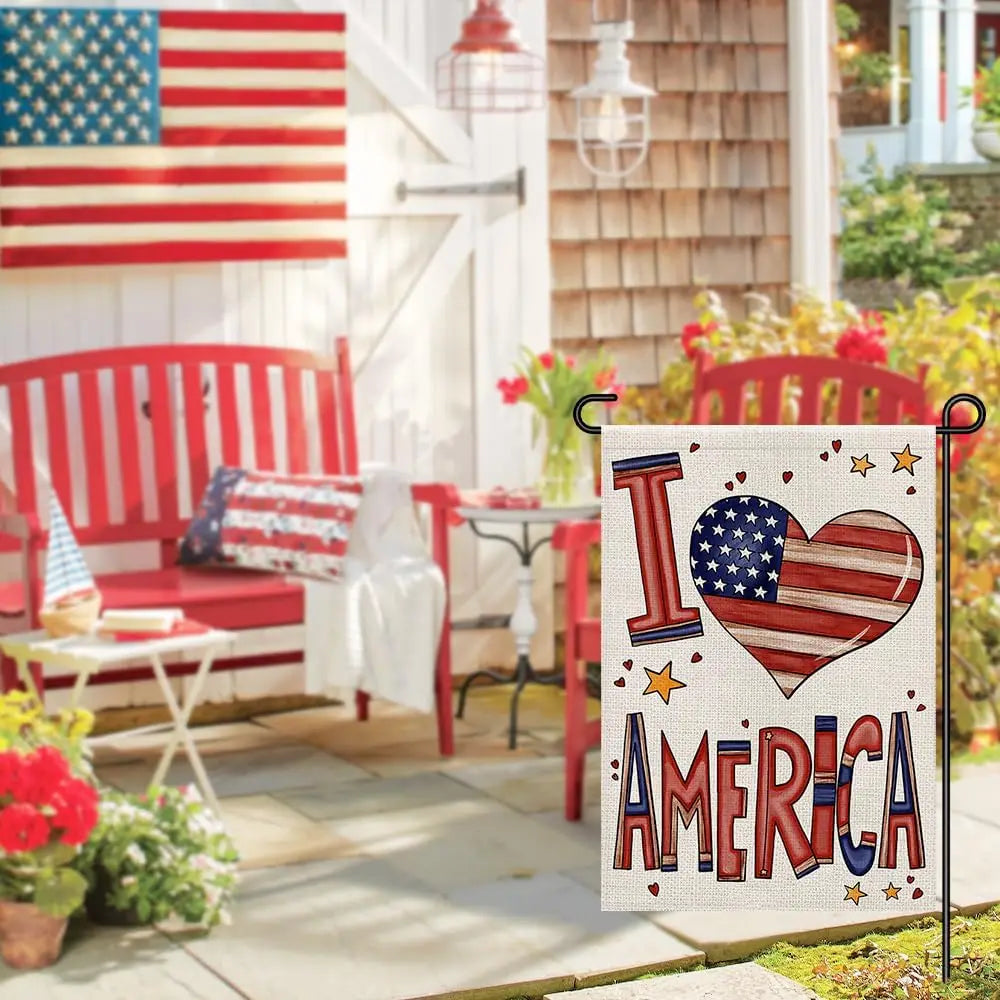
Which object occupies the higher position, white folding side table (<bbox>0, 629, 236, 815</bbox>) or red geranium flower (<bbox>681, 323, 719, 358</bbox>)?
red geranium flower (<bbox>681, 323, 719, 358</bbox>)

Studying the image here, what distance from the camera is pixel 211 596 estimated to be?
15.4ft

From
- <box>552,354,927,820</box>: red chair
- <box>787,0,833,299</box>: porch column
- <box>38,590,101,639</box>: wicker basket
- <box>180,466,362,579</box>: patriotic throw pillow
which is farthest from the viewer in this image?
<box>787,0,833,299</box>: porch column

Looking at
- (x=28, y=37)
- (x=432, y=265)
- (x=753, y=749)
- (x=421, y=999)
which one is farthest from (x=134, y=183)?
(x=753, y=749)

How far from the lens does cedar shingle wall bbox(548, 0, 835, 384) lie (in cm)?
588

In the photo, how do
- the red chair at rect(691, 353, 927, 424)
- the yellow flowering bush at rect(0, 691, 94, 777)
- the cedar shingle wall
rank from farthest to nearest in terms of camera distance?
the cedar shingle wall < the red chair at rect(691, 353, 927, 424) < the yellow flowering bush at rect(0, 691, 94, 777)

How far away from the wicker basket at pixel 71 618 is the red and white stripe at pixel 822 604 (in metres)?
2.01

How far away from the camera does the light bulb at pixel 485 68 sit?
5424 mm

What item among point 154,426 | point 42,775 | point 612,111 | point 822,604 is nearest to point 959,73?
point 612,111

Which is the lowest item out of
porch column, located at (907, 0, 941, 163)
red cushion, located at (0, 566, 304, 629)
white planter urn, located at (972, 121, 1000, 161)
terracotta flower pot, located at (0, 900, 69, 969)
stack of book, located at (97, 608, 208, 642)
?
terracotta flower pot, located at (0, 900, 69, 969)

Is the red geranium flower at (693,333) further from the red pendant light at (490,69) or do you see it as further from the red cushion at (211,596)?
the red cushion at (211,596)

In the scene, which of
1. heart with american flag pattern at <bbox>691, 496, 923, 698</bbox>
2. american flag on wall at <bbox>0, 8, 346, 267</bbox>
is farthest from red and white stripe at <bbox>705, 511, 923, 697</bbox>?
american flag on wall at <bbox>0, 8, 346, 267</bbox>

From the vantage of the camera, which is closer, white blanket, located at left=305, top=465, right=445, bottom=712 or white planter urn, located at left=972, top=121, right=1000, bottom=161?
white blanket, located at left=305, top=465, right=445, bottom=712

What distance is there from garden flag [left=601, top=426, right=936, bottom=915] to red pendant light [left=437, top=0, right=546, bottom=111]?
2.96 metres

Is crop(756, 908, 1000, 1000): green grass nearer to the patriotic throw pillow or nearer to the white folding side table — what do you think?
the white folding side table
